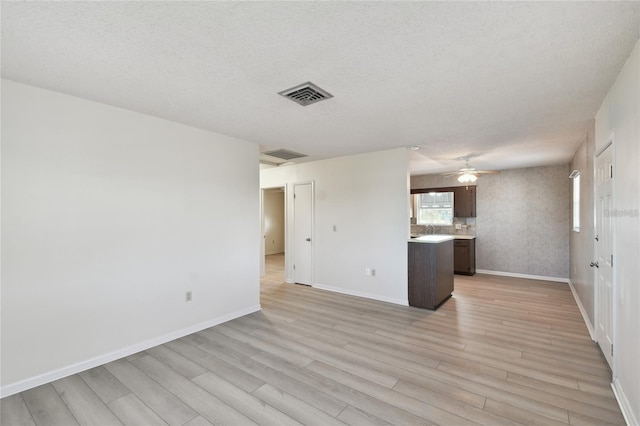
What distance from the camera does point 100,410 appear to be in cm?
214

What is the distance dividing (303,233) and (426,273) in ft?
8.28

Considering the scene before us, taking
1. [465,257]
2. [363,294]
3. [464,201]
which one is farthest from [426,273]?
[464,201]

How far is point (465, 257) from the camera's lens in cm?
680

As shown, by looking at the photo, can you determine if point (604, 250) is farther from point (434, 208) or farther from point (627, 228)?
point (434, 208)

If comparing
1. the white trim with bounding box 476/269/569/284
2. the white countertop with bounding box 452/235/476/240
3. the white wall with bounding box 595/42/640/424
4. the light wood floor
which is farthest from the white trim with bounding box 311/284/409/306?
the white trim with bounding box 476/269/569/284

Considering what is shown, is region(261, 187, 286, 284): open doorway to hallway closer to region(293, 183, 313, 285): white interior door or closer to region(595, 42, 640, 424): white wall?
region(293, 183, 313, 285): white interior door

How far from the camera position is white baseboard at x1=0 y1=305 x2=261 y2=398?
93.9 inches

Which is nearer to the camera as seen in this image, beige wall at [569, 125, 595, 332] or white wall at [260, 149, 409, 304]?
beige wall at [569, 125, 595, 332]

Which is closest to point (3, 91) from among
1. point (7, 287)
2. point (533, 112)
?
point (7, 287)

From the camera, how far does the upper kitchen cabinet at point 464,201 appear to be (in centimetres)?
722

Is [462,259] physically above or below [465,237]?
below

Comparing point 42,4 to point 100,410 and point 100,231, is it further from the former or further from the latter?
point 100,410

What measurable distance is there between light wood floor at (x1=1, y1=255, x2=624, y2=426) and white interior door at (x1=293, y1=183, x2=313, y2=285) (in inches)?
74.9

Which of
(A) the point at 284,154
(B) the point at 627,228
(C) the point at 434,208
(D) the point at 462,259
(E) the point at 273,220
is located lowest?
(D) the point at 462,259
